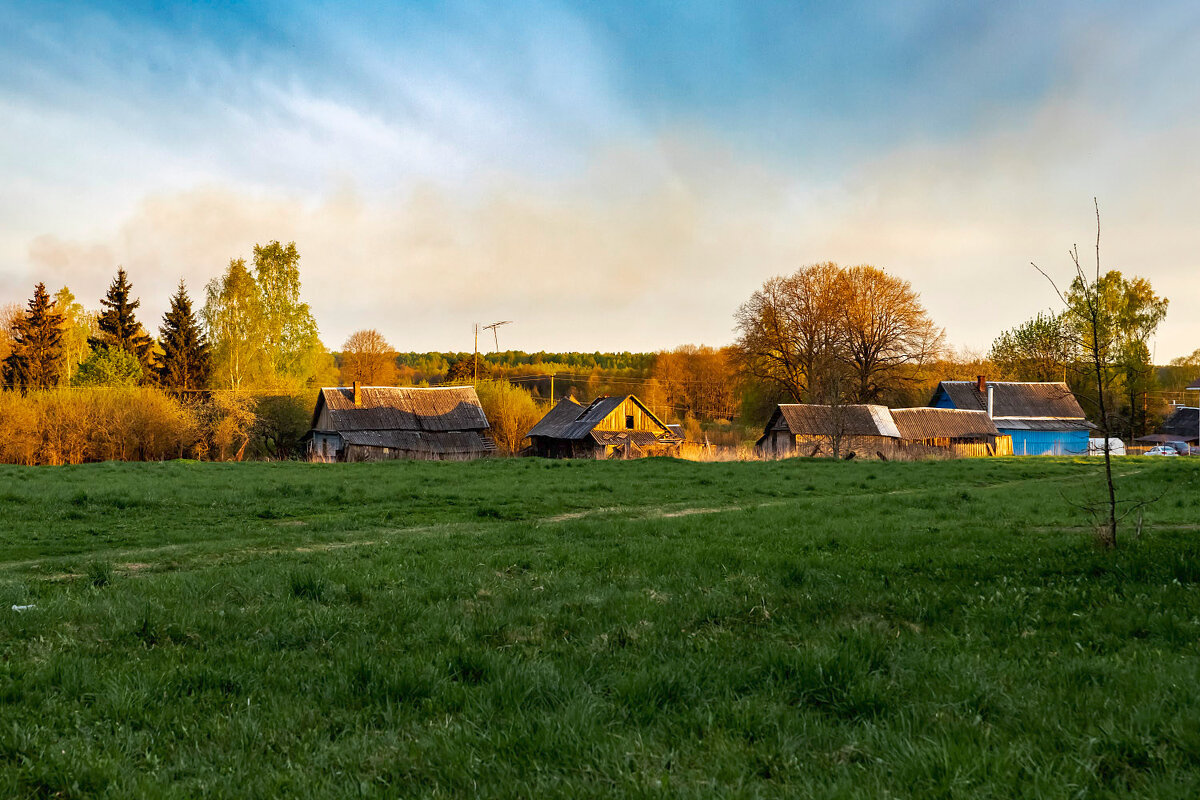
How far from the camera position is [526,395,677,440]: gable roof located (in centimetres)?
5909

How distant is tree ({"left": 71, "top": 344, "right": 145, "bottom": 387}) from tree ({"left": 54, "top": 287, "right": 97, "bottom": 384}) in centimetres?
879

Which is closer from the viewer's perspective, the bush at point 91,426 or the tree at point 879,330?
the bush at point 91,426

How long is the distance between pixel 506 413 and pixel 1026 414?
48.0 m

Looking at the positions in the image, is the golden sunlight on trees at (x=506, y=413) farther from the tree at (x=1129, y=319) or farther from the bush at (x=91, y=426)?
the tree at (x=1129, y=319)

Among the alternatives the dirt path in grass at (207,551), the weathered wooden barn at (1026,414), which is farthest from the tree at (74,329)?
the weathered wooden barn at (1026,414)

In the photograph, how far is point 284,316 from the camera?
57.8 m

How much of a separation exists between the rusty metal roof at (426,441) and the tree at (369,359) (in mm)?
40204

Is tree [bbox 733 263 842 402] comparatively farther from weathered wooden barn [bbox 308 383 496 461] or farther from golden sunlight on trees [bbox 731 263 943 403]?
weathered wooden barn [bbox 308 383 496 461]

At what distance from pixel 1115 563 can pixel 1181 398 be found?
107 m

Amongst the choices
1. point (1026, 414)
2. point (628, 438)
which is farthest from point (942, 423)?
point (628, 438)

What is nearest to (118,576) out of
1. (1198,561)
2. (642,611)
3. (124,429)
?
(642,611)

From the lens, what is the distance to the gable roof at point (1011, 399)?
220 ft

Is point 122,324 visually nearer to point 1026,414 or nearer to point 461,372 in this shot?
point 461,372

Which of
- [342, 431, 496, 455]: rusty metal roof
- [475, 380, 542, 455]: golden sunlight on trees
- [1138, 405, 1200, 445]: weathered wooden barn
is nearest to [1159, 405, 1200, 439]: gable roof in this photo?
[1138, 405, 1200, 445]: weathered wooden barn
